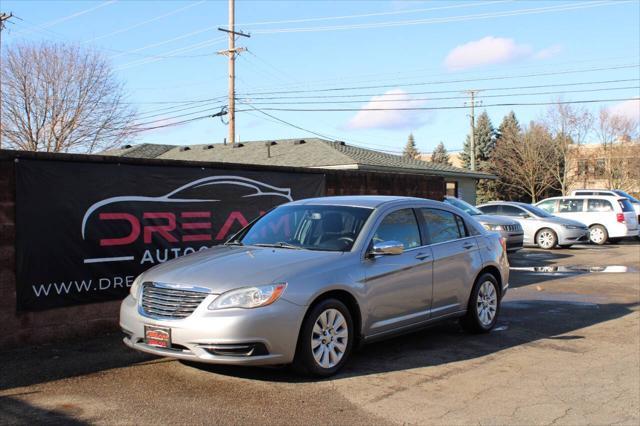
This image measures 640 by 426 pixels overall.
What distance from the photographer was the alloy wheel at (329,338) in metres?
5.58

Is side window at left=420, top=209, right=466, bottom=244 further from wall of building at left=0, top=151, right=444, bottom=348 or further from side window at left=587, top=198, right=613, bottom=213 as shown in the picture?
side window at left=587, top=198, right=613, bottom=213

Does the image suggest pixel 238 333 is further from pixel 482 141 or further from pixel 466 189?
pixel 482 141

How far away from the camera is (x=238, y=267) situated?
5.65 metres

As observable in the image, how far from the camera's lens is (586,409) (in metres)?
5.10

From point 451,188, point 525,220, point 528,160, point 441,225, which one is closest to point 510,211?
point 525,220

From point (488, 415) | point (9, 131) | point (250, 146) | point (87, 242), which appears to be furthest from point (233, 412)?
point (9, 131)

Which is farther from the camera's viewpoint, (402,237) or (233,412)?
(402,237)

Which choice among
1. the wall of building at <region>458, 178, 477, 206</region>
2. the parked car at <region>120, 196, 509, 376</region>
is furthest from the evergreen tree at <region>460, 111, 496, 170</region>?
the parked car at <region>120, 196, 509, 376</region>

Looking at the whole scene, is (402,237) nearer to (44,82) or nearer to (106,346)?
(106,346)

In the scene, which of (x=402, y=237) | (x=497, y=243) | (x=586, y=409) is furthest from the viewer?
(x=497, y=243)

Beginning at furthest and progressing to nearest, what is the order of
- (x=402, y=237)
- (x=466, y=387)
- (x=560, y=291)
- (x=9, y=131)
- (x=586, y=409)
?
(x=9, y=131) → (x=560, y=291) → (x=402, y=237) → (x=466, y=387) → (x=586, y=409)

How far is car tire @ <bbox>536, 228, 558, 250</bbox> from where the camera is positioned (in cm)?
2020

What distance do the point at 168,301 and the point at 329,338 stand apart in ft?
4.80

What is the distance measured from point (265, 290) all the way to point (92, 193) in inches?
131
